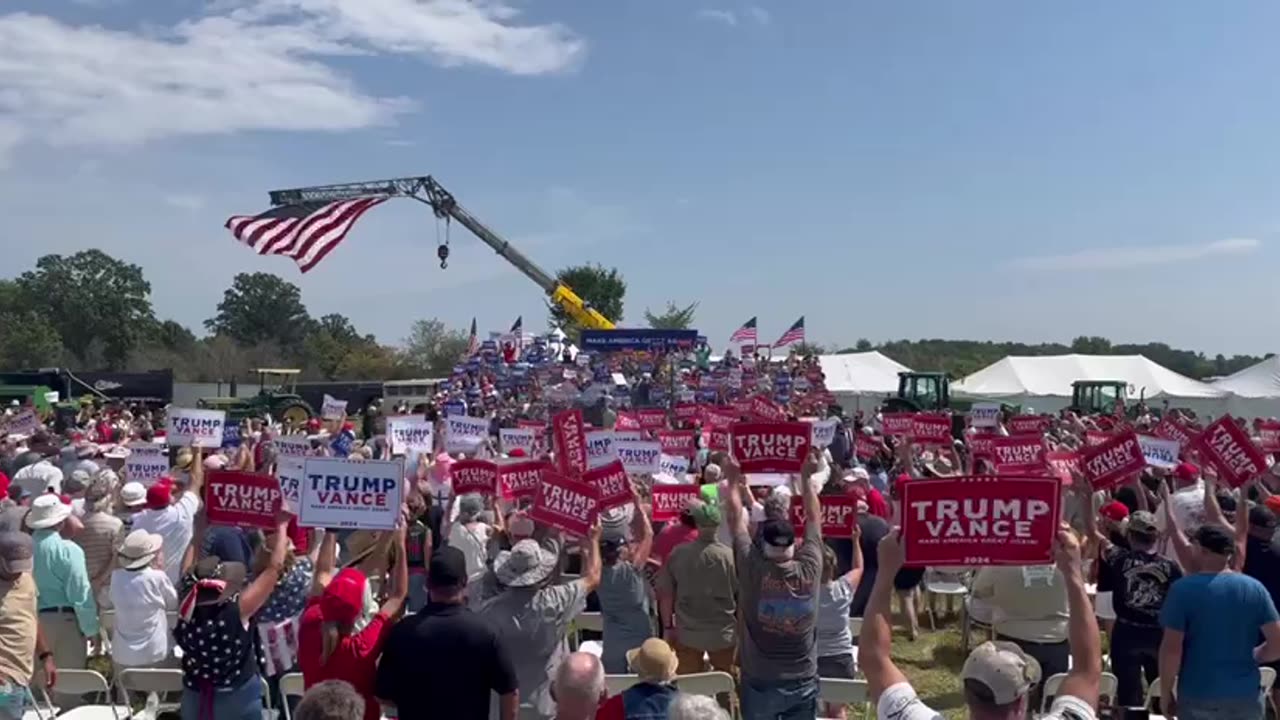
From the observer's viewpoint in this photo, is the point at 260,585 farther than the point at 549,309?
No

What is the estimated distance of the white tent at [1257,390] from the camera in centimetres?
3941

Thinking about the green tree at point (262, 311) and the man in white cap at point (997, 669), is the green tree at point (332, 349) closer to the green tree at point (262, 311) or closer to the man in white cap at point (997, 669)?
the green tree at point (262, 311)

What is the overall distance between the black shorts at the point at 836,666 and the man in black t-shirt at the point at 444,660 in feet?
10.2

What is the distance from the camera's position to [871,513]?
950cm

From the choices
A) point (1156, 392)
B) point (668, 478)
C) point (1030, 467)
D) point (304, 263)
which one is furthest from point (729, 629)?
point (1156, 392)

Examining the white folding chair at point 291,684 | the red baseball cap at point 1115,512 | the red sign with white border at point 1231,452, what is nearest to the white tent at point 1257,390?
the red sign with white border at point 1231,452

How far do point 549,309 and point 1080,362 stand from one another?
27396 millimetres

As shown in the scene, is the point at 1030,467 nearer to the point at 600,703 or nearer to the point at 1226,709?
the point at 1226,709

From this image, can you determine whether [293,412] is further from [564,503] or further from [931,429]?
[564,503]

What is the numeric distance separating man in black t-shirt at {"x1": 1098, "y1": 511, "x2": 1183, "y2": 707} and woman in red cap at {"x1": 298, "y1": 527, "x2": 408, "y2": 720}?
15.3ft

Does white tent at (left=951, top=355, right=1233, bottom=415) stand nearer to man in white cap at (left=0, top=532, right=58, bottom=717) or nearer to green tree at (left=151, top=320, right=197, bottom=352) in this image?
man in white cap at (left=0, top=532, right=58, bottom=717)

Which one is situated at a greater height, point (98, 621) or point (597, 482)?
point (597, 482)

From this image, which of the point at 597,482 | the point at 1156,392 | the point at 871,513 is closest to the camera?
the point at 597,482

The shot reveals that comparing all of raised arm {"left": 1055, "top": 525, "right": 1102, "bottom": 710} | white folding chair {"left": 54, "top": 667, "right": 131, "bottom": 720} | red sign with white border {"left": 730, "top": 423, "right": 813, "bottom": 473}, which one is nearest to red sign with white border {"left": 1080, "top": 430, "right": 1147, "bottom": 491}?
red sign with white border {"left": 730, "top": 423, "right": 813, "bottom": 473}
